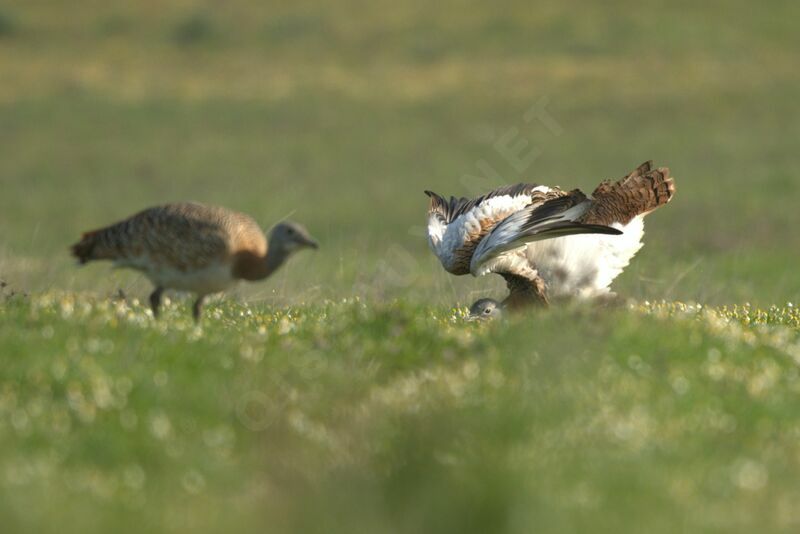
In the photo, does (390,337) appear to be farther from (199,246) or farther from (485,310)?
(485,310)

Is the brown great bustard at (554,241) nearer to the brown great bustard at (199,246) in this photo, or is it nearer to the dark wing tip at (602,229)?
the dark wing tip at (602,229)

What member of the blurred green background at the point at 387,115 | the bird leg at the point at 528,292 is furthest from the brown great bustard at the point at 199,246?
the blurred green background at the point at 387,115

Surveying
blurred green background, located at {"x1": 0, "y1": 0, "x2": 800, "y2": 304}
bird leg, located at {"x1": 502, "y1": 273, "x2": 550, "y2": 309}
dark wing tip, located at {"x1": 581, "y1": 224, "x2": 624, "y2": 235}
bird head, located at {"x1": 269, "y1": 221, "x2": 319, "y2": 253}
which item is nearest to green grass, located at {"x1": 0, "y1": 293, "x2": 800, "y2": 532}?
bird head, located at {"x1": 269, "y1": 221, "x2": 319, "y2": 253}

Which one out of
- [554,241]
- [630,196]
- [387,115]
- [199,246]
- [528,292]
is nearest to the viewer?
[199,246]

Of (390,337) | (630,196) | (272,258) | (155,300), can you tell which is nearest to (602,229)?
(630,196)

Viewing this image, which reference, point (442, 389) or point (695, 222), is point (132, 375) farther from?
point (695, 222)

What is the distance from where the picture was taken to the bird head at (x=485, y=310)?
10.8 meters

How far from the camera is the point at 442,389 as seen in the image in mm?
7488

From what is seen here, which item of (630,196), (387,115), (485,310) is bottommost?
(485,310)

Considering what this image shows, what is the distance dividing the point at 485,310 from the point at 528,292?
593mm

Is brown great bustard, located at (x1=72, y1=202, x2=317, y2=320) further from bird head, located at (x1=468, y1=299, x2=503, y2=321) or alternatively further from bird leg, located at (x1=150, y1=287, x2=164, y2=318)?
bird head, located at (x1=468, y1=299, x2=503, y2=321)

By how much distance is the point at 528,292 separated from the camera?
37.3 feet

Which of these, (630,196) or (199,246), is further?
(630,196)

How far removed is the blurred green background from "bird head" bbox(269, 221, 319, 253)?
6.96 metres
